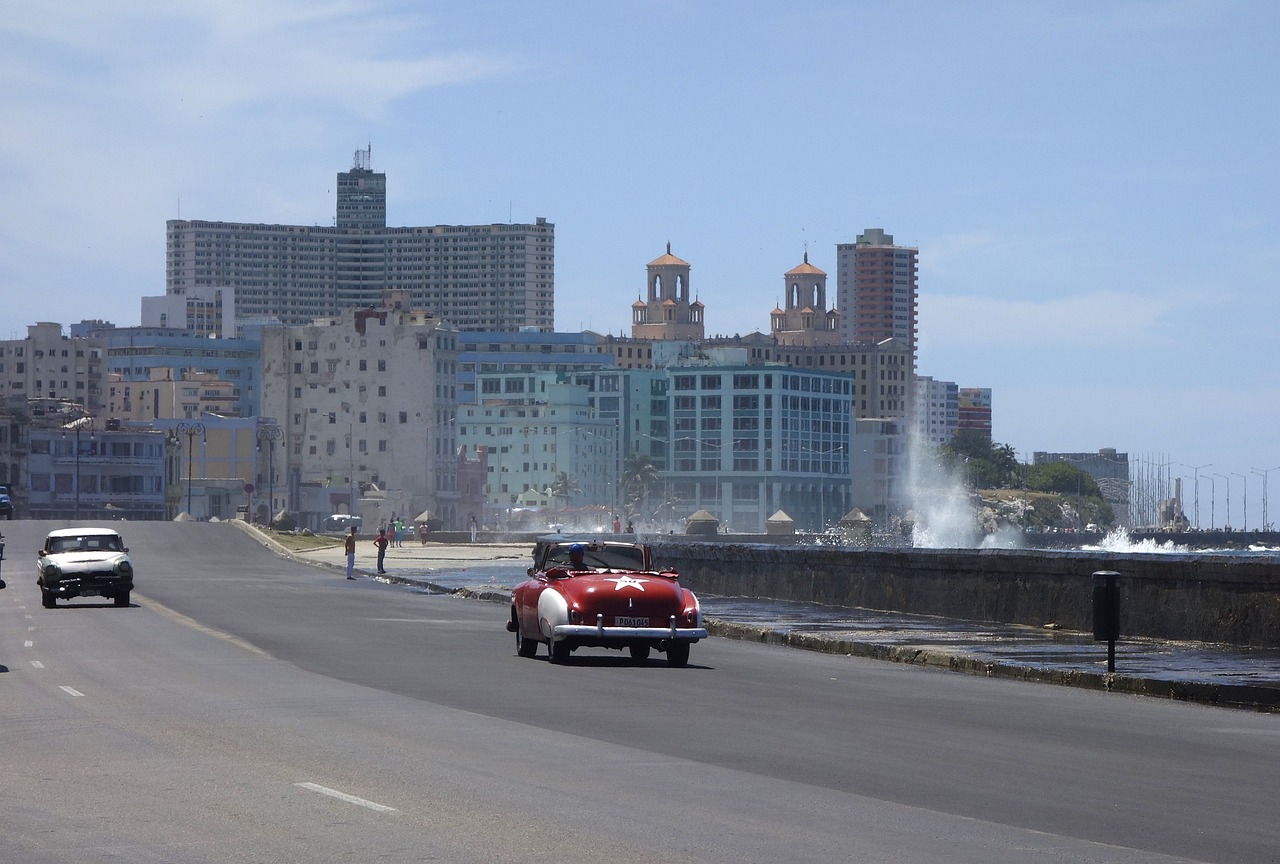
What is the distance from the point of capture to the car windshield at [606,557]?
2555 centimetres

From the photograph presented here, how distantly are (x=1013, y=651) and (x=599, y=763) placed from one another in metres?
12.4

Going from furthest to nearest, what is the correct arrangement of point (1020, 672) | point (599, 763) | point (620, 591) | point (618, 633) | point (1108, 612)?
point (620, 591)
point (618, 633)
point (1020, 672)
point (1108, 612)
point (599, 763)

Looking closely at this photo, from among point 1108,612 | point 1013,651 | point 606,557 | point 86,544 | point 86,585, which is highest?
point 606,557

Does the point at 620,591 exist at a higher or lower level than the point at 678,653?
Result: higher

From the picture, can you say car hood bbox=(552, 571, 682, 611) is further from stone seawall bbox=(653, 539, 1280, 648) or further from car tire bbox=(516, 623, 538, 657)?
stone seawall bbox=(653, 539, 1280, 648)

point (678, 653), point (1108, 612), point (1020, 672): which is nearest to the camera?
point (1108, 612)

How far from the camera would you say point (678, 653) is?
81.3 feet

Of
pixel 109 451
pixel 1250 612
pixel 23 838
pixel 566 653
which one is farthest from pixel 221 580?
pixel 109 451

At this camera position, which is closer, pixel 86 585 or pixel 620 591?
pixel 620 591

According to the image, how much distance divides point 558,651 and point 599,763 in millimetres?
10768

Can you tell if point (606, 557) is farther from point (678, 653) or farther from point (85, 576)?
point (85, 576)

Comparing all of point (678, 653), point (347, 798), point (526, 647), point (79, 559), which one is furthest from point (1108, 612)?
point (79, 559)

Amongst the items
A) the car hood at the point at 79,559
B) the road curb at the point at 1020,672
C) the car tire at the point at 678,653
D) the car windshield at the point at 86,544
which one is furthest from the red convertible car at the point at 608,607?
the car windshield at the point at 86,544

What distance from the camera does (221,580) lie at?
5700 cm
